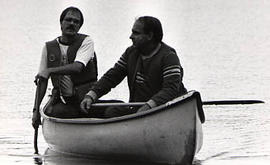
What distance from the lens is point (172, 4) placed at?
191 feet

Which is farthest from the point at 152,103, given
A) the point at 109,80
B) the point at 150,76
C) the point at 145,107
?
the point at 109,80

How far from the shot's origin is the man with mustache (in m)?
17.0

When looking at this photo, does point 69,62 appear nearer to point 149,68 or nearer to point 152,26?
point 149,68

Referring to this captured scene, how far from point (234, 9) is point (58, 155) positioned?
124ft

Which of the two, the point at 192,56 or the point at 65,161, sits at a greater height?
the point at 65,161

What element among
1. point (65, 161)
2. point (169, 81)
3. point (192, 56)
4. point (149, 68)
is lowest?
point (192, 56)

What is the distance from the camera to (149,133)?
49.8 feet

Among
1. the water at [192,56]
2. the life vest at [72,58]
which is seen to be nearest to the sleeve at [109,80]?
the water at [192,56]

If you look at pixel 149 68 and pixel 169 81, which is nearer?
Answer: pixel 169 81

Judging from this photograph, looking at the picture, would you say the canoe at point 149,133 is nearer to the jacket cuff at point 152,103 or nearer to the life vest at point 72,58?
the jacket cuff at point 152,103

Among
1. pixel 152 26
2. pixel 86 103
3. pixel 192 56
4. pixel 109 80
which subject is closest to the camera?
pixel 152 26

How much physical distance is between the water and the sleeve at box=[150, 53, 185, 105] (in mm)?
1219

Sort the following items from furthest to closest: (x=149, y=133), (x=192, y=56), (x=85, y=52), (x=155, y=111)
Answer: (x=192, y=56)
(x=85, y=52)
(x=149, y=133)
(x=155, y=111)

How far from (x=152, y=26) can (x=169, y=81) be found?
0.77 m
